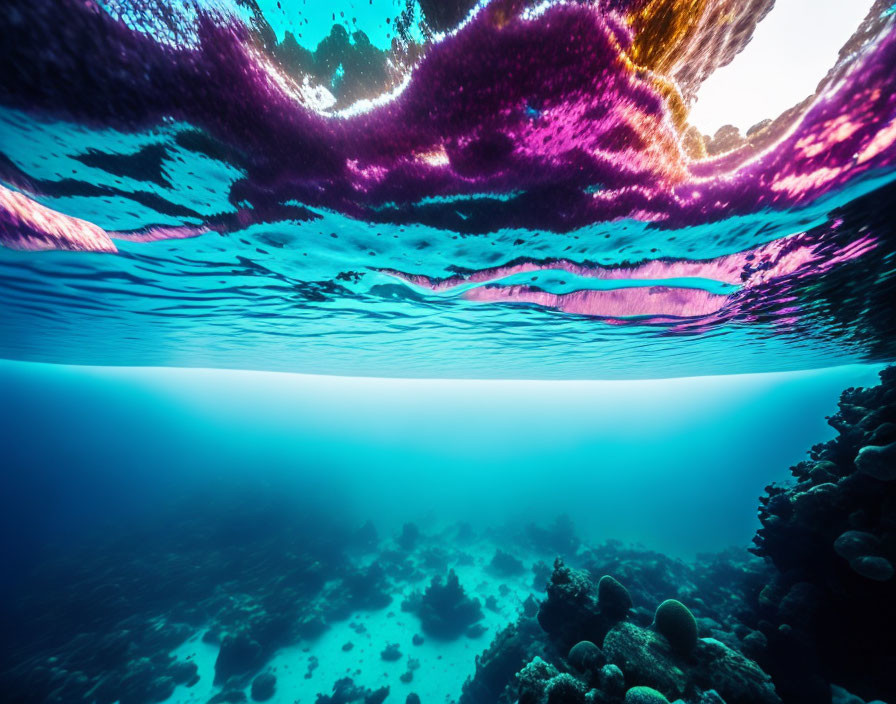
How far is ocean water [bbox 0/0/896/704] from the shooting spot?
104 inches

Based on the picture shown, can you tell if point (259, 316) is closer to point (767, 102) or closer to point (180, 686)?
point (767, 102)

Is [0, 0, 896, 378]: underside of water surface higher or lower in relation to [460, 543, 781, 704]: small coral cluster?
higher

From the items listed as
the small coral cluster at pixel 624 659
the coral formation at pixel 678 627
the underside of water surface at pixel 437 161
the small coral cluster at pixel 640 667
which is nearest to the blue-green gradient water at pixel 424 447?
the small coral cluster at pixel 624 659

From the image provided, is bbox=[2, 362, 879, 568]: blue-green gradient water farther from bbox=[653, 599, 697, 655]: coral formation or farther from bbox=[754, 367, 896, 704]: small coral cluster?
bbox=[653, 599, 697, 655]: coral formation

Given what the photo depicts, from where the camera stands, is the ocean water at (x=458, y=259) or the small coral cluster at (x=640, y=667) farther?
the small coral cluster at (x=640, y=667)

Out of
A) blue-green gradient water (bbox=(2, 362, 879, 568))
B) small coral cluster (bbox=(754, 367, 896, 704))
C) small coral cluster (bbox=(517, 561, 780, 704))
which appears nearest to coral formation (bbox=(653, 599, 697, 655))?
small coral cluster (bbox=(517, 561, 780, 704))

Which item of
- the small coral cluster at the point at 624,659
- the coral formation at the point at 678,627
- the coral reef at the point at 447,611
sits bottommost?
the coral reef at the point at 447,611

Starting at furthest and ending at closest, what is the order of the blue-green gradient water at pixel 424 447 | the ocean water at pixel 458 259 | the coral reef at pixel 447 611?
the blue-green gradient water at pixel 424 447 < the coral reef at pixel 447 611 < the ocean water at pixel 458 259

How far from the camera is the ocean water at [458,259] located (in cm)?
265

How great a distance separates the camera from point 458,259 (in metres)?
6.25

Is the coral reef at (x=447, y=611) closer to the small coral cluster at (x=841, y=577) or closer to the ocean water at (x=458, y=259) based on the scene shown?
the ocean water at (x=458, y=259)

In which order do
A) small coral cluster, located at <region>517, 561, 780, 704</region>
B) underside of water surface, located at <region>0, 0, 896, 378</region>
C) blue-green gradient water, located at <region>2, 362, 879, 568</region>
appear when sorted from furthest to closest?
blue-green gradient water, located at <region>2, 362, 879, 568</region> < small coral cluster, located at <region>517, 561, 780, 704</region> < underside of water surface, located at <region>0, 0, 896, 378</region>

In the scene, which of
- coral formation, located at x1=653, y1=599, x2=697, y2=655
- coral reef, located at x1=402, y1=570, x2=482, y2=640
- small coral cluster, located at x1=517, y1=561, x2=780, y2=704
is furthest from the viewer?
coral reef, located at x1=402, y1=570, x2=482, y2=640

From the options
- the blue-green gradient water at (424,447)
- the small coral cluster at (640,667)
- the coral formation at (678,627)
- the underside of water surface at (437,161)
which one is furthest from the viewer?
the blue-green gradient water at (424,447)
